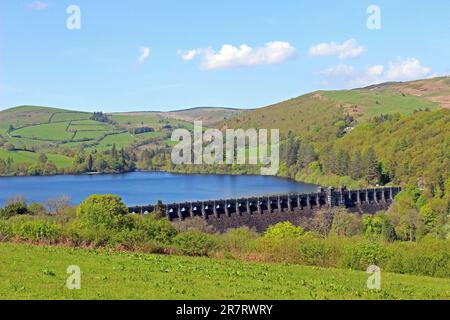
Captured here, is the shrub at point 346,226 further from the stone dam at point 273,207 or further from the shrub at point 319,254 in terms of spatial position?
the shrub at point 319,254

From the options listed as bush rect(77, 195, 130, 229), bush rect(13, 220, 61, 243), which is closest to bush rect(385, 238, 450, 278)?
bush rect(13, 220, 61, 243)

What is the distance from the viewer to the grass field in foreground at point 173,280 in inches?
734

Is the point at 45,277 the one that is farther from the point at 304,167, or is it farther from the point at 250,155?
the point at 250,155

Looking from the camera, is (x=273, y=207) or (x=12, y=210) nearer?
(x=12, y=210)

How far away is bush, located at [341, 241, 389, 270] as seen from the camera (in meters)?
32.6

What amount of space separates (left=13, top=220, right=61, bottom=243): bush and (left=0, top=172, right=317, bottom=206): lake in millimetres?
78621

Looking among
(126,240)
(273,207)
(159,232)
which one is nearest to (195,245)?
(126,240)

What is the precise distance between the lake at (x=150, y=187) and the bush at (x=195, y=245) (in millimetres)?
81971

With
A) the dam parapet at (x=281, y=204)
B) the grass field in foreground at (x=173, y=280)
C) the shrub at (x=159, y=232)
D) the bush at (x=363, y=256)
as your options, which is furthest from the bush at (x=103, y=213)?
the grass field in foreground at (x=173, y=280)

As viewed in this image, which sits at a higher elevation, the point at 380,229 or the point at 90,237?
the point at 90,237

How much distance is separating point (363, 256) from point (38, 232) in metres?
18.7

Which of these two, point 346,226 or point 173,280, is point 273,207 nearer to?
point 346,226

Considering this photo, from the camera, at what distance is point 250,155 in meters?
200

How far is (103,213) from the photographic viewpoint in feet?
187
